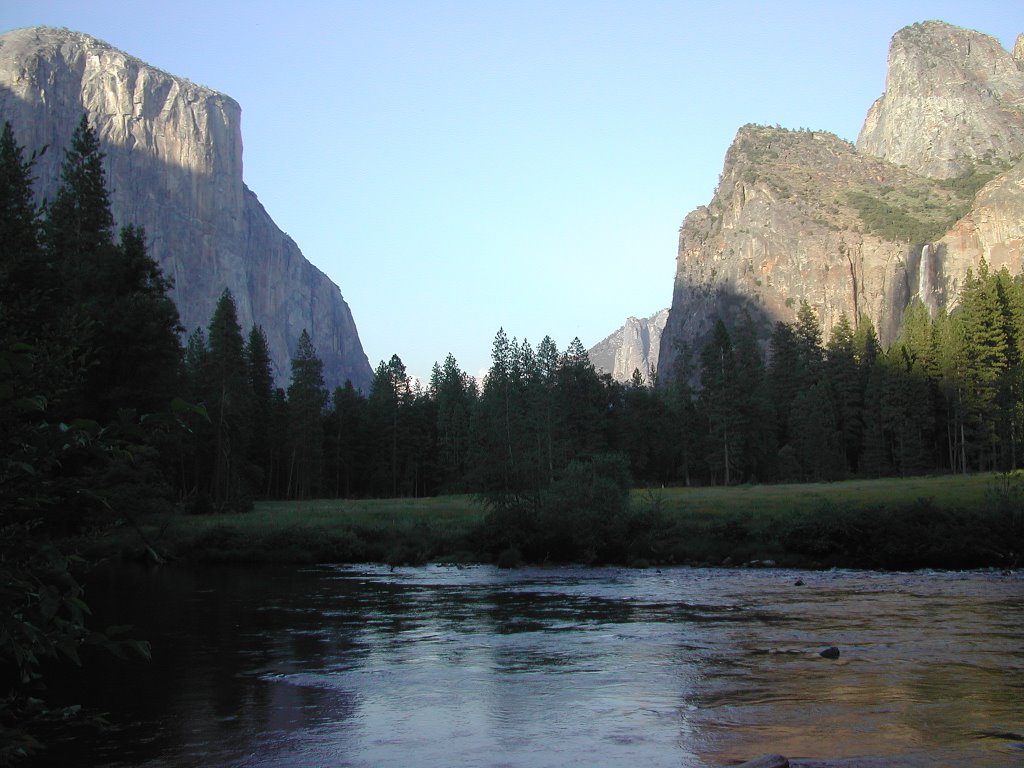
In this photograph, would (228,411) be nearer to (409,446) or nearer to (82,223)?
(82,223)

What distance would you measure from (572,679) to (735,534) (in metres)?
24.8

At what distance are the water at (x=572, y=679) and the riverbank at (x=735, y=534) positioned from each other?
586 centimetres

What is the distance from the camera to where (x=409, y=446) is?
101375mm

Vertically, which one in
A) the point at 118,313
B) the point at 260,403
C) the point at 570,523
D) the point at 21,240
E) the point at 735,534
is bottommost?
the point at 735,534

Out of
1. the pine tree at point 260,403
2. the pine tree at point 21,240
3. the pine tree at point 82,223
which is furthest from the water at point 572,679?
the pine tree at point 260,403

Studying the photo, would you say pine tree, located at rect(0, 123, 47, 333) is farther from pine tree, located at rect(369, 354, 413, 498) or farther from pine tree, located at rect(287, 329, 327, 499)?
pine tree, located at rect(369, 354, 413, 498)

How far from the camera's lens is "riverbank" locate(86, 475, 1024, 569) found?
109ft

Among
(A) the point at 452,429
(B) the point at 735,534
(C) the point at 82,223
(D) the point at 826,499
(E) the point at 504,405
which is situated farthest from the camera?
(A) the point at 452,429

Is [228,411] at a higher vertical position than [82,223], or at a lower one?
lower

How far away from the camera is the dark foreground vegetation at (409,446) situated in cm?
421

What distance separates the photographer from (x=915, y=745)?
10.3 meters

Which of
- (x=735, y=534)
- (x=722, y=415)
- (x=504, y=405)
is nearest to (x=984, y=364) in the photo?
(x=722, y=415)

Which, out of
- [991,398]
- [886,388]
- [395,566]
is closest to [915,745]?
[395,566]

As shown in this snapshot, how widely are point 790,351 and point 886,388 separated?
1810 inches
